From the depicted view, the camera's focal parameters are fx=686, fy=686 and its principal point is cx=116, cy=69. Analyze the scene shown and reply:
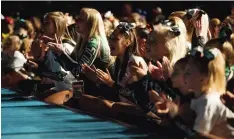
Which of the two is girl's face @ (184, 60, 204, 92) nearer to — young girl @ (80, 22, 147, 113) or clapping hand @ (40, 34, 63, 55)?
young girl @ (80, 22, 147, 113)

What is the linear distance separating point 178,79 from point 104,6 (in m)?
11.2

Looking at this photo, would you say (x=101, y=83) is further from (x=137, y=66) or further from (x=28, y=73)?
(x=28, y=73)

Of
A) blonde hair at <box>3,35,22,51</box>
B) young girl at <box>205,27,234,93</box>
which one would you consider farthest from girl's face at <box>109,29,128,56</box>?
blonde hair at <box>3,35,22,51</box>

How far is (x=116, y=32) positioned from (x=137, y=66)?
534 millimetres

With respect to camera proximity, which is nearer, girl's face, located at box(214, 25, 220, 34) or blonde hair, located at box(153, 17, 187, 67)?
blonde hair, located at box(153, 17, 187, 67)

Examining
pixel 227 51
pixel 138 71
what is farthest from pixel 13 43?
pixel 227 51

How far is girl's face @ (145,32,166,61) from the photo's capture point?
169 inches

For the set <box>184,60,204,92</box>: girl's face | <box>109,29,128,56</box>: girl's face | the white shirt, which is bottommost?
the white shirt

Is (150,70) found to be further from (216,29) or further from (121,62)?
(216,29)

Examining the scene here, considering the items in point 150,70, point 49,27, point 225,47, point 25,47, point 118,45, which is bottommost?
point 150,70

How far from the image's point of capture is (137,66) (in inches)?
177

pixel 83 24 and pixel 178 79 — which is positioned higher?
pixel 83 24

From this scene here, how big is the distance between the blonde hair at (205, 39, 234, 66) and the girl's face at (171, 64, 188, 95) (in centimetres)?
27

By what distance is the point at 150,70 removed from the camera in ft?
13.8
